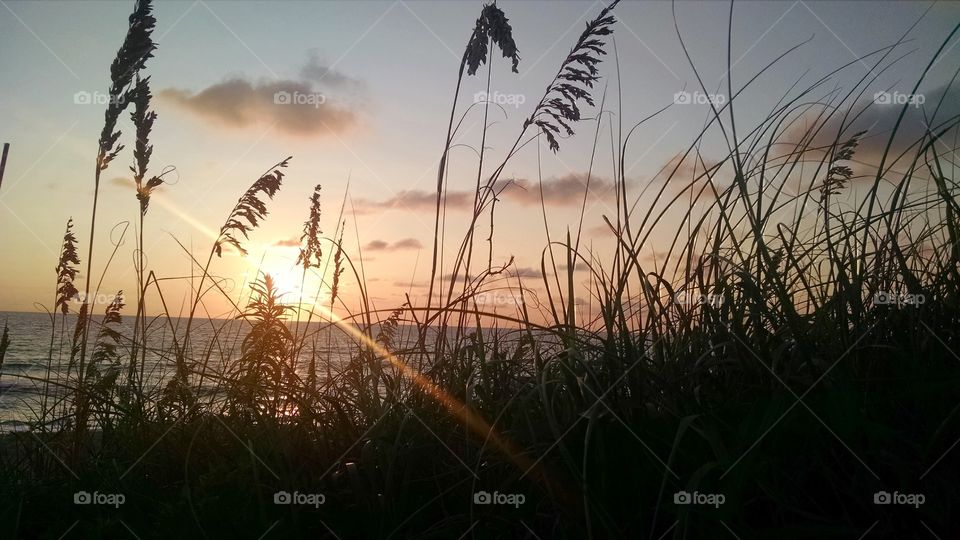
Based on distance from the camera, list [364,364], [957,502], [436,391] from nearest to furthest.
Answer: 1. [957,502]
2. [436,391]
3. [364,364]

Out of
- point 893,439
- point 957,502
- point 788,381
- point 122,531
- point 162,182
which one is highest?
point 162,182

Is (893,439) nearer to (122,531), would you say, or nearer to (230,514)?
(230,514)

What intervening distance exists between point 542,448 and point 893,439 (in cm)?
82

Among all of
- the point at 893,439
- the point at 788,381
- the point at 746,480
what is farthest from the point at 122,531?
the point at 893,439

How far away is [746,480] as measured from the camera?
1.49 meters

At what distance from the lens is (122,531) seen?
1876mm

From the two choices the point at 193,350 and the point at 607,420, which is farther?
the point at 193,350

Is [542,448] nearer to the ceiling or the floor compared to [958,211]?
nearer to the floor

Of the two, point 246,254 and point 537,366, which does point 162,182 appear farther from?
point 537,366

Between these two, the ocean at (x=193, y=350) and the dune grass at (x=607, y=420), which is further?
the ocean at (x=193, y=350)

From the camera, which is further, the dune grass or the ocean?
the ocean

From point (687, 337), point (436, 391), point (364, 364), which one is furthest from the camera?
point (364, 364)

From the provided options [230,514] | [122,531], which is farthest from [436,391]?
[122,531]

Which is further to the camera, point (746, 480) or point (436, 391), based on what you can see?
point (436, 391)
